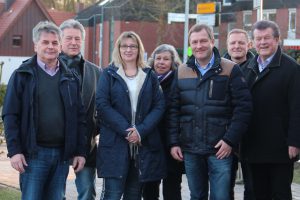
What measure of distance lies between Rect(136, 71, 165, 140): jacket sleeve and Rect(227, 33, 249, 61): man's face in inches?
57.8

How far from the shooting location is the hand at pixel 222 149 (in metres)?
5.56

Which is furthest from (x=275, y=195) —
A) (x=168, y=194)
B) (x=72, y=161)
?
(x=72, y=161)

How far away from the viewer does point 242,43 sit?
700 centimetres

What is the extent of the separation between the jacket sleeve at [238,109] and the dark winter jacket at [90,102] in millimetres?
1394

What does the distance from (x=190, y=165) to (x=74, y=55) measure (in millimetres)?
1600

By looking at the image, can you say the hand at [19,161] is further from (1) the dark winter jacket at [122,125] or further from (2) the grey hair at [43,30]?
(2) the grey hair at [43,30]

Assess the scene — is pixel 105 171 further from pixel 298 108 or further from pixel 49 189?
pixel 298 108

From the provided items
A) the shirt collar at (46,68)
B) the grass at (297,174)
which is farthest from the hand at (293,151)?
the grass at (297,174)

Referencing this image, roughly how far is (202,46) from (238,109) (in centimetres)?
69

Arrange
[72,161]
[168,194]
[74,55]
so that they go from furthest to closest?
[168,194], [74,55], [72,161]

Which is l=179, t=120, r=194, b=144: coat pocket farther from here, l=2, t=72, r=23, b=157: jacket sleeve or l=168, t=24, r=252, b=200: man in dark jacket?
Answer: l=2, t=72, r=23, b=157: jacket sleeve

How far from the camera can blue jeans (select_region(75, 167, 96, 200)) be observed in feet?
20.4

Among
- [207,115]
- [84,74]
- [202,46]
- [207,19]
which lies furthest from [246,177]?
[207,19]

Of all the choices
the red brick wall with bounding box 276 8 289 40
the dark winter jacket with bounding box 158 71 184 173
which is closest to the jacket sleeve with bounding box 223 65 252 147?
the dark winter jacket with bounding box 158 71 184 173
